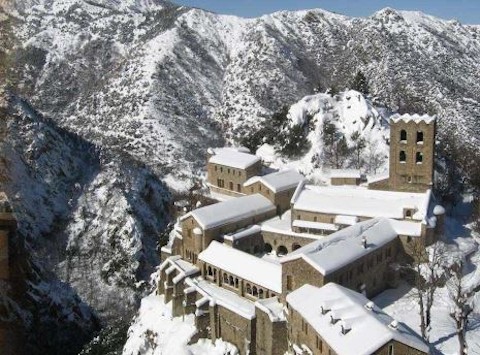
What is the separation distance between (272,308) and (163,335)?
11.3m

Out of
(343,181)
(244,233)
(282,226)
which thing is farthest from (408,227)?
(244,233)

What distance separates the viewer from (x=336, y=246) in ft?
133

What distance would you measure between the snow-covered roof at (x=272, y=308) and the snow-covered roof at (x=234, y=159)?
26205mm

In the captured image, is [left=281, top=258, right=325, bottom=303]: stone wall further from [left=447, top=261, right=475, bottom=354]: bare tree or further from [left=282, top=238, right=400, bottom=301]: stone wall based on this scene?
[left=447, top=261, right=475, bottom=354]: bare tree

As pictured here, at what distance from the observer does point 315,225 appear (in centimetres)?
4900

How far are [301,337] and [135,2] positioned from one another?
6973 inches

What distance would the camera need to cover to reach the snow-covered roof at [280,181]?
56.3 m

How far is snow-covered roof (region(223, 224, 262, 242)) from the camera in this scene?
160 ft

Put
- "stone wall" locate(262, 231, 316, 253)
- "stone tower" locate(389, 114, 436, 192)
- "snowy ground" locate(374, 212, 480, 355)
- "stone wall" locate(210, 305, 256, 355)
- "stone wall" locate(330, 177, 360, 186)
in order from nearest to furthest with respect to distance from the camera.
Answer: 1. "snowy ground" locate(374, 212, 480, 355)
2. "stone wall" locate(210, 305, 256, 355)
3. "stone wall" locate(262, 231, 316, 253)
4. "stone tower" locate(389, 114, 436, 192)
5. "stone wall" locate(330, 177, 360, 186)

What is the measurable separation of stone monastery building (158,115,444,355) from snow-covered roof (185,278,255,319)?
90 millimetres

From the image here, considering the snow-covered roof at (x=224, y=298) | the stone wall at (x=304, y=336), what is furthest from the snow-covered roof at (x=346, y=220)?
the stone wall at (x=304, y=336)

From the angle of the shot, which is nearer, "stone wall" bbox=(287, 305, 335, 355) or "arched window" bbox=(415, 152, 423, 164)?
"stone wall" bbox=(287, 305, 335, 355)

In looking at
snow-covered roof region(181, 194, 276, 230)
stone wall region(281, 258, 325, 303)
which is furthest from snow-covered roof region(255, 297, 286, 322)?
snow-covered roof region(181, 194, 276, 230)

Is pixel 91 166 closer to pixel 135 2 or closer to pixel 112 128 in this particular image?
pixel 112 128
